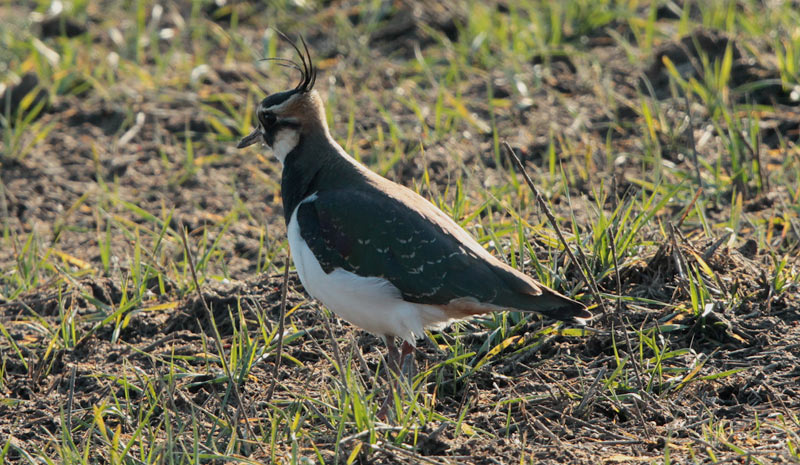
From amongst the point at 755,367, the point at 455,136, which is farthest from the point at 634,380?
the point at 455,136

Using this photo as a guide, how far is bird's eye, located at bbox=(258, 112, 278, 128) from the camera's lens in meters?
5.00

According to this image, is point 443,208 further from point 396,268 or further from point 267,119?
point 396,268

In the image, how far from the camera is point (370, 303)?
14.2 ft

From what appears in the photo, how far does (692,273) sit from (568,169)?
62.8 inches

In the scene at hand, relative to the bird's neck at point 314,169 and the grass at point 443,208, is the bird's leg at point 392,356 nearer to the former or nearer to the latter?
the grass at point 443,208

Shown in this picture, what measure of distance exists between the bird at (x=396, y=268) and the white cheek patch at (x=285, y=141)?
1.30 ft

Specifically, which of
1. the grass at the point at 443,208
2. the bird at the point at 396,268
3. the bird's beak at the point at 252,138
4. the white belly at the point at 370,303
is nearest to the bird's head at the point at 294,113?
the bird's beak at the point at 252,138

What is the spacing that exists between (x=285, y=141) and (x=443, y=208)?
2.94ft

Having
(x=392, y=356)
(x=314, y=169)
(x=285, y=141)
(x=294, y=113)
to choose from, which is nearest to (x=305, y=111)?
(x=294, y=113)

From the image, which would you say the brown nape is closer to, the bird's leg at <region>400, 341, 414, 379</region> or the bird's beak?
the bird's beak

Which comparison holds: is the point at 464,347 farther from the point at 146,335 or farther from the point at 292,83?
the point at 292,83

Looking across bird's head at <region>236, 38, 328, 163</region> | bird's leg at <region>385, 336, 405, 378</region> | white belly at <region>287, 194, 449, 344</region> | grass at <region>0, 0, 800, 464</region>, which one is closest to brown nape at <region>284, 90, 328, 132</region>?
bird's head at <region>236, 38, 328, 163</region>

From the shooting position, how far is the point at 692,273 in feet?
16.0

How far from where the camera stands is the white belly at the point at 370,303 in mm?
4328
